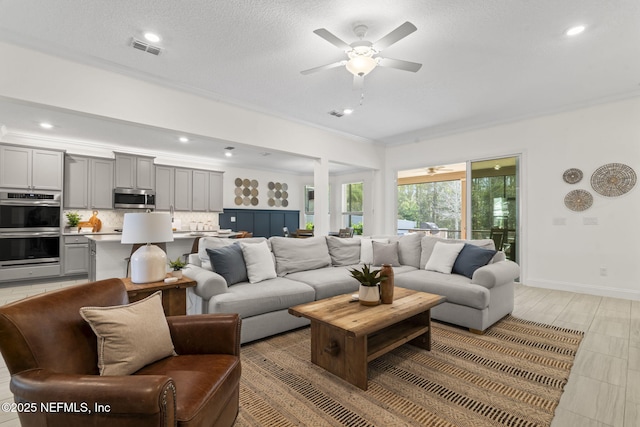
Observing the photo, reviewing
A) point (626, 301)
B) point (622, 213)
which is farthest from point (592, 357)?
point (622, 213)

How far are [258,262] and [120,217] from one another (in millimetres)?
4990

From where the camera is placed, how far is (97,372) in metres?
1.35

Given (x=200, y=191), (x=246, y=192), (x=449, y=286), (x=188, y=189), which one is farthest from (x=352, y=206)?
(x=449, y=286)

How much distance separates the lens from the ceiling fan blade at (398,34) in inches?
85.1

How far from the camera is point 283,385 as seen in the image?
206 centimetres

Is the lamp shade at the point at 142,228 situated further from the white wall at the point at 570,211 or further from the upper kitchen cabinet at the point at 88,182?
the white wall at the point at 570,211

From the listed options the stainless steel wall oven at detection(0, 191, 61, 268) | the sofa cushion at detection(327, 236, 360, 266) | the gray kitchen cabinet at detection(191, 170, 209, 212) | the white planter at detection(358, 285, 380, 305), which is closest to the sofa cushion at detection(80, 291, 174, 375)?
the white planter at detection(358, 285, 380, 305)

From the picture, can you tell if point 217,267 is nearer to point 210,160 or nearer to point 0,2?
point 0,2

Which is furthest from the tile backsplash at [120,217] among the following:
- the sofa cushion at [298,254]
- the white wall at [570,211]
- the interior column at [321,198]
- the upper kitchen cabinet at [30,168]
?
the white wall at [570,211]

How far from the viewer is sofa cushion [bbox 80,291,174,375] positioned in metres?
1.32

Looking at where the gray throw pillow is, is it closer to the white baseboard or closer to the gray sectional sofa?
the gray sectional sofa

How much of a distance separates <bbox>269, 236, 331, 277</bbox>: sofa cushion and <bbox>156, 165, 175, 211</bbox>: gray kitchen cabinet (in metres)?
4.42

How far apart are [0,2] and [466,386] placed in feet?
14.7

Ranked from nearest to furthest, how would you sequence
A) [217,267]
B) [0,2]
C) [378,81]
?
[0,2] → [217,267] → [378,81]
